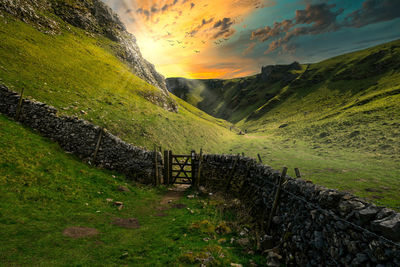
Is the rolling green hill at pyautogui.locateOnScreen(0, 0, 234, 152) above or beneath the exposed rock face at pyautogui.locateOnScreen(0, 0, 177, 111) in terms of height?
beneath

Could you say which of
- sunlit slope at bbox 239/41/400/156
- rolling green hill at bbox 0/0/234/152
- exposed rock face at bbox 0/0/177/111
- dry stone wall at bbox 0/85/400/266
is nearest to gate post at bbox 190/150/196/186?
dry stone wall at bbox 0/85/400/266

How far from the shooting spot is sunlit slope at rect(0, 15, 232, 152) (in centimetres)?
2502

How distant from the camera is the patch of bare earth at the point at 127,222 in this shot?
10.4m

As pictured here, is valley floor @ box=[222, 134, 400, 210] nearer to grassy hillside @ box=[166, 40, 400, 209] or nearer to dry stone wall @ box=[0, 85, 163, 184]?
grassy hillside @ box=[166, 40, 400, 209]

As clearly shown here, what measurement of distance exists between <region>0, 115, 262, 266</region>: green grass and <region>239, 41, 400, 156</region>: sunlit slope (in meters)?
41.1

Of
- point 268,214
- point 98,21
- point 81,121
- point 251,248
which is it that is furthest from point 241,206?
point 98,21

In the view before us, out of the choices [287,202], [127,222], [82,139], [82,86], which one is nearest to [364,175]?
[287,202]

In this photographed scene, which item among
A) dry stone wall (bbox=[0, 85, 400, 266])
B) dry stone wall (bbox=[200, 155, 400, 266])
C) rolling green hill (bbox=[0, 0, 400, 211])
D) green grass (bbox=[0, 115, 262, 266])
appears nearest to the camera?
dry stone wall (bbox=[200, 155, 400, 266])

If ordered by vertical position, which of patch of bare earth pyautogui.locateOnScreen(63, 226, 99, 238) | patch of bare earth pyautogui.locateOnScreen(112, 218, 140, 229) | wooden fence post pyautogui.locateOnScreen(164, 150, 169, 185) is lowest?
patch of bare earth pyautogui.locateOnScreen(112, 218, 140, 229)

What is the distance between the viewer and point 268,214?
33.1ft

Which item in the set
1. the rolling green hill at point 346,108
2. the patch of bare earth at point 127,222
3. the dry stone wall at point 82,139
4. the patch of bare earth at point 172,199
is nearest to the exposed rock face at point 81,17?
the dry stone wall at point 82,139

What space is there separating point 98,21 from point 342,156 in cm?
8988

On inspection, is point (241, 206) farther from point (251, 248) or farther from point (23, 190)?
point (23, 190)

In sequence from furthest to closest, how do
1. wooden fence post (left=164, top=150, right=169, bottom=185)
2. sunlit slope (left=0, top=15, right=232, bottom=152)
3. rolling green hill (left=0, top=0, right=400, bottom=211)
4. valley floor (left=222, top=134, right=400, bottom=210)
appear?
sunlit slope (left=0, top=15, right=232, bottom=152) < rolling green hill (left=0, top=0, right=400, bottom=211) < wooden fence post (left=164, top=150, right=169, bottom=185) < valley floor (left=222, top=134, right=400, bottom=210)
